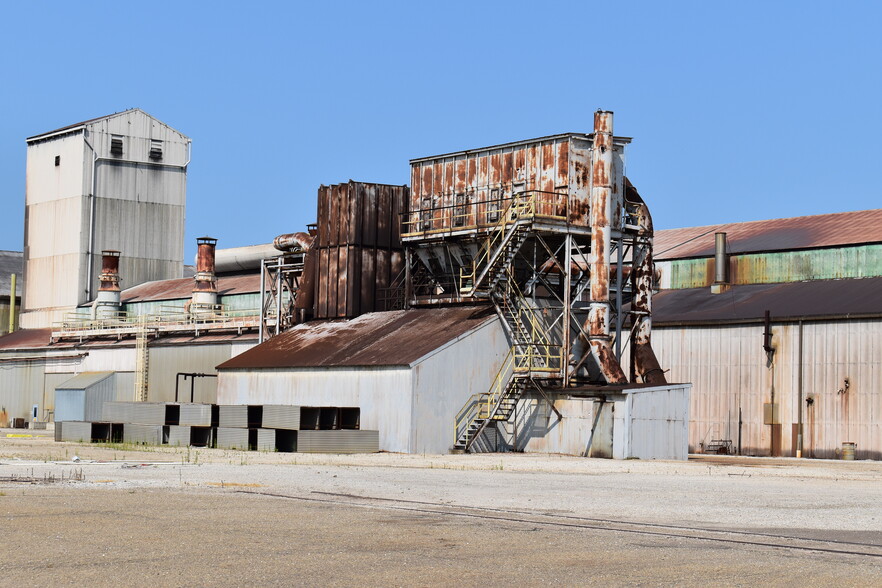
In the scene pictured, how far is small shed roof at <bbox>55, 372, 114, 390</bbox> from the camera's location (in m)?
62.6

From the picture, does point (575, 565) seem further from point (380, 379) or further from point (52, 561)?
point (380, 379)

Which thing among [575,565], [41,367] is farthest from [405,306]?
[575,565]

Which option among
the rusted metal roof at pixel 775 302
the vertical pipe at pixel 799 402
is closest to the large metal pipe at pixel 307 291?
the rusted metal roof at pixel 775 302

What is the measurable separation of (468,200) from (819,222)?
665 inches

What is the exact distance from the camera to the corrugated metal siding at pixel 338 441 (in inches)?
1535

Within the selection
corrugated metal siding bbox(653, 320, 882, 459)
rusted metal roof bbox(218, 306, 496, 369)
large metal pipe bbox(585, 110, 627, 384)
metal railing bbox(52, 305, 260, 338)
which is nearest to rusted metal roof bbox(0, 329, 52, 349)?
metal railing bbox(52, 305, 260, 338)

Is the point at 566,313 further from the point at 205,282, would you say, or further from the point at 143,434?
the point at 205,282

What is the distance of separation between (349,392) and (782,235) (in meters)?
21.2

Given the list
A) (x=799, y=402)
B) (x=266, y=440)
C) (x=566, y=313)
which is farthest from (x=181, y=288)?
(x=799, y=402)

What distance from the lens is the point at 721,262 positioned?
5188 centimetres

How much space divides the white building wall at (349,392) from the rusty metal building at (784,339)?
38.0 feet

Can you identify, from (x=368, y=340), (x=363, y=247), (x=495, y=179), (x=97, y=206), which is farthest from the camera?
(x=97, y=206)

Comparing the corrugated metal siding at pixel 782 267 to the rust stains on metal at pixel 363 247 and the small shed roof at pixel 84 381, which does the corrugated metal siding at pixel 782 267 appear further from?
the small shed roof at pixel 84 381

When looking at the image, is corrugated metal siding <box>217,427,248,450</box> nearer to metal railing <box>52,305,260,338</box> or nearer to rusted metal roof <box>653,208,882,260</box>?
metal railing <box>52,305,260,338</box>
